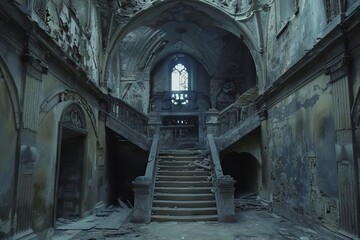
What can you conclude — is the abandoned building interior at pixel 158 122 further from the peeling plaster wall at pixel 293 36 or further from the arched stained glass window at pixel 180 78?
the arched stained glass window at pixel 180 78

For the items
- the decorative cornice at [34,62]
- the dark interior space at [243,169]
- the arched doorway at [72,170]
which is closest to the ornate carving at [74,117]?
the arched doorway at [72,170]

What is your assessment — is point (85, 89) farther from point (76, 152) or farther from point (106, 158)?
point (106, 158)

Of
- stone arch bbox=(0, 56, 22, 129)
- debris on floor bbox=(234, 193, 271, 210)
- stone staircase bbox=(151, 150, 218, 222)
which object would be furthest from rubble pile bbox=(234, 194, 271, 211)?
stone arch bbox=(0, 56, 22, 129)

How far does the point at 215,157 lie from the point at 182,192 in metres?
1.95

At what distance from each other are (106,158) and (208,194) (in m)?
4.67

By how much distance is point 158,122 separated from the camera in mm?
13664

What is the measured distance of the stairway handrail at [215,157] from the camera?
391 inches

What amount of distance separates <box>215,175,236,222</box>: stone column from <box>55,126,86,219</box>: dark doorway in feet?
14.0

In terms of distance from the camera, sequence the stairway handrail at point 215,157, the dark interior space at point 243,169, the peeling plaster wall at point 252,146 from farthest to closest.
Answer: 1. the dark interior space at point 243,169
2. the peeling plaster wall at point 252,146
3. the stairway handrail at point 215,157

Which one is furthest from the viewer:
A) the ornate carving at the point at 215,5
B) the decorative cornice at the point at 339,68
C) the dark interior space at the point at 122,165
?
the dark interior space at the point at 122,165

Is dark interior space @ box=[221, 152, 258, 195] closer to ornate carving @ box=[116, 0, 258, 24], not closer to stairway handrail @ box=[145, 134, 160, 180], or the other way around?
stairway handrail @ box=[145, 134, 160, 180]

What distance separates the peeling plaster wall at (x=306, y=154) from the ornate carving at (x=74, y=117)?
6.48m

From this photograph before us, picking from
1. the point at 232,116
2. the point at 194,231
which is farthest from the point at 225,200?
the point at 232,116

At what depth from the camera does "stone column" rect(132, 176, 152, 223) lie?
8.72 m
